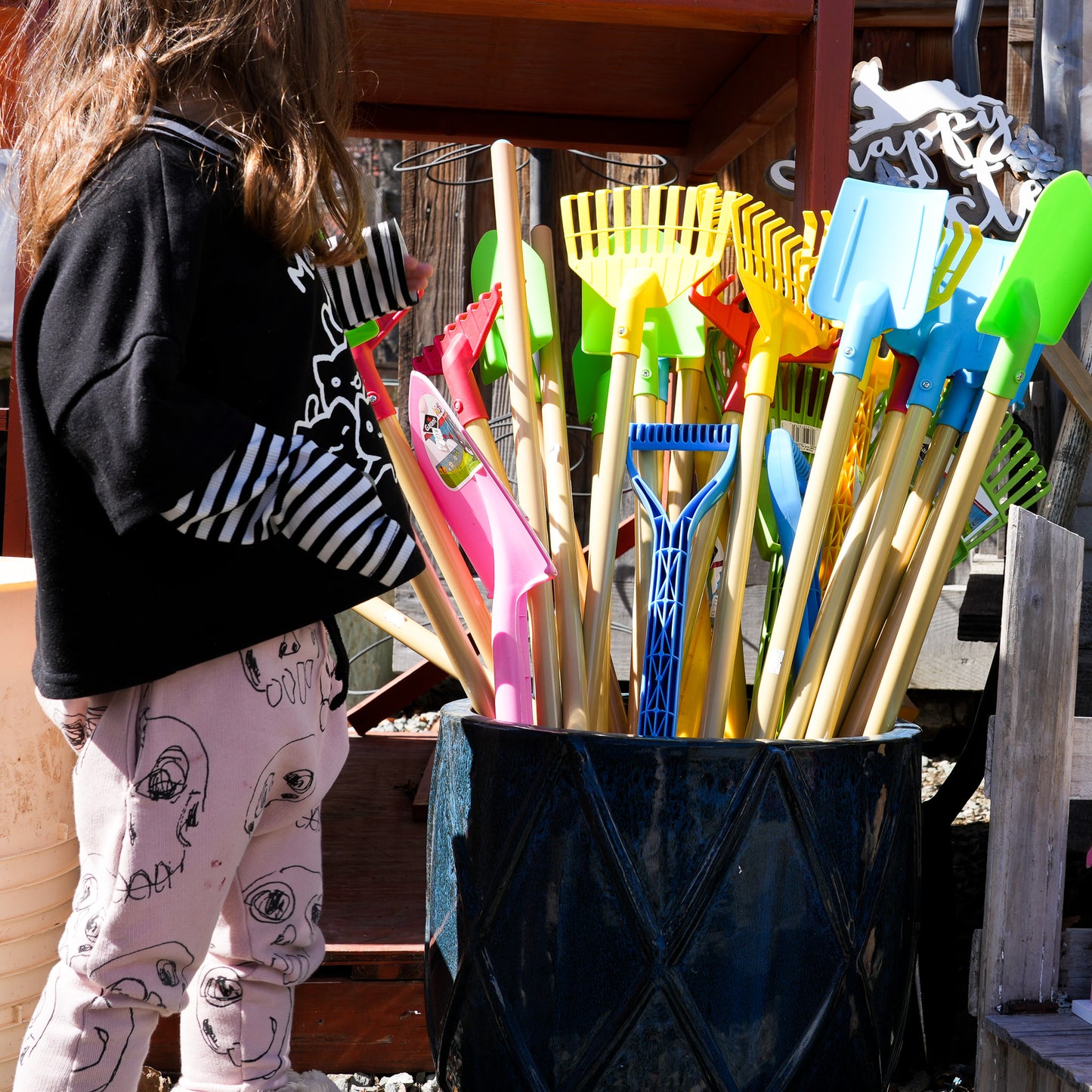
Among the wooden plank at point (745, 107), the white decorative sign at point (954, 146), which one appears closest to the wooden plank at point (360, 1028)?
the wooden plank at point (745, 107)

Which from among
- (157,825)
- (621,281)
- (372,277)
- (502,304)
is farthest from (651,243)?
(157,825)

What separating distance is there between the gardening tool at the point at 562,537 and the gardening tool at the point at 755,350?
0.40 ft

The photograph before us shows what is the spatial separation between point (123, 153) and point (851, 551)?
0.74 meters

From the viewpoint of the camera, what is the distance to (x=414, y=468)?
1.24m

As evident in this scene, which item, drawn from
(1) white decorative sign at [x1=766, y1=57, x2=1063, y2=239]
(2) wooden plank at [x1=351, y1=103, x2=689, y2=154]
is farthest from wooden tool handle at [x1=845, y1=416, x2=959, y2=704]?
(2) wooden plank at [x1=351, y1=103, x2=689, y2=154]

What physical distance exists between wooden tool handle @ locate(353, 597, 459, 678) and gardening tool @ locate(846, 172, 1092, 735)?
43 cm

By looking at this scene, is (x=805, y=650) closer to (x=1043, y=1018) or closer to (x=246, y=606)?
(x=1043, y=1018)

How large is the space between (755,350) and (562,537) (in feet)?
0.88

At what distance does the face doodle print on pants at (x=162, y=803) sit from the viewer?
0.95m

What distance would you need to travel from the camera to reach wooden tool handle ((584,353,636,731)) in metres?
1.13

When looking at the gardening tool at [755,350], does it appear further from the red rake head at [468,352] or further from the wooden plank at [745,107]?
the wooden plank at [745,107]

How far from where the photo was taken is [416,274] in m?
1.23

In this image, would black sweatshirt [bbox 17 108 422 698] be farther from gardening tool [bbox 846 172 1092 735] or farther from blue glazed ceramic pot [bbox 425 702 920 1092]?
gardening tool [bbox 846 172 1092 735]

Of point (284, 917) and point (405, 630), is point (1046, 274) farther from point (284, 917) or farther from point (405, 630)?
point (284, 917)
